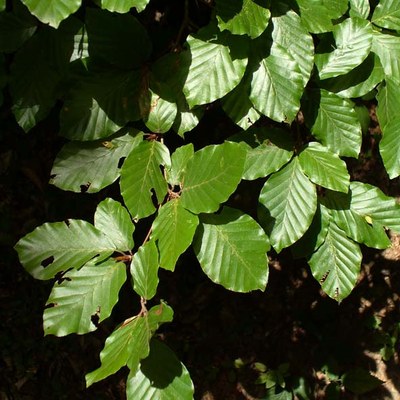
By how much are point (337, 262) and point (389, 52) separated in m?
0.65

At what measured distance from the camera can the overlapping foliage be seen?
137 centimetres

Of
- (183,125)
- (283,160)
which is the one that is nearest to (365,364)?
(283,160)

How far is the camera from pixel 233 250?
140 centimetres

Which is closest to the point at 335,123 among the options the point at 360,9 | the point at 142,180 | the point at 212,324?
the point at 360,9

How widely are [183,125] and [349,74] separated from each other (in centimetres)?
52

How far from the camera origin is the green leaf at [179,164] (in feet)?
4.70

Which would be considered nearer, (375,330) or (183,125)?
(183,125)

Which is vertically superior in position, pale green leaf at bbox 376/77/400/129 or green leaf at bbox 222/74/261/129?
green leaf at bbox 222/74/261/129

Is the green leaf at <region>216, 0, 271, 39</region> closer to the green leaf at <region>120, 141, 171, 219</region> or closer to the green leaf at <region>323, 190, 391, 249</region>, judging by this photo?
the green leaf at <region>120, 141, 171, 219</region>

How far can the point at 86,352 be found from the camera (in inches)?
108

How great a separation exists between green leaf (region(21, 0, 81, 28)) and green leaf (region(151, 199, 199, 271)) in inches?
20.8

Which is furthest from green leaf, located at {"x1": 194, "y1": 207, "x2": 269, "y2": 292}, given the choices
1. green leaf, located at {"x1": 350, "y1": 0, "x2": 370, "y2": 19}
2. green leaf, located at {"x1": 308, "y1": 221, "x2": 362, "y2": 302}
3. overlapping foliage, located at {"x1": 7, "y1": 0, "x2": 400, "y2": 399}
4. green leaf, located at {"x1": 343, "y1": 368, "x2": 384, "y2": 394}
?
green leaf, located at {"x1": 343, "y1": 368, "x2": 384, "y2": 394}

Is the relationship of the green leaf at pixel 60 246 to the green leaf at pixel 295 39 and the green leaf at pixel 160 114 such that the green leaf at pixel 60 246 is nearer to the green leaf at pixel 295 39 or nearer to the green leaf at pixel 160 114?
the green leaf at pixel 160 114

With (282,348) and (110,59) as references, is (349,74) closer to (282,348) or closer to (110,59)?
(110,59)
